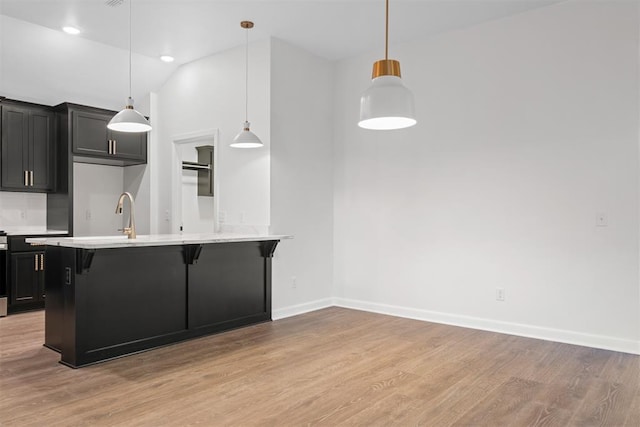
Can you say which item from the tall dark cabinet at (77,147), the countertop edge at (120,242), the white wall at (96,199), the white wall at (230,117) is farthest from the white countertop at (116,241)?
the white wall at (96,199)

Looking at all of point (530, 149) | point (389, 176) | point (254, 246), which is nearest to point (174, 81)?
point (254, 246)

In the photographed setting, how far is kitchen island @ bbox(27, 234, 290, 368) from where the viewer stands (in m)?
3.46

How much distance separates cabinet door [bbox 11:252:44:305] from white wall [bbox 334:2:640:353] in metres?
3.69

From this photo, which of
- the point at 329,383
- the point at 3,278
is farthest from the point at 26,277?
the point at 329,383

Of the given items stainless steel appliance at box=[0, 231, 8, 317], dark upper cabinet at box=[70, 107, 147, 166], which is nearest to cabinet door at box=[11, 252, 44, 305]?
stainless steel appliance at box=[0, 231, 8, 317]

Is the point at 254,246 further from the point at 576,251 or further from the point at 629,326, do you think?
the point at 629,326

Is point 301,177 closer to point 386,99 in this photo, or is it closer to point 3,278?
point 386,99

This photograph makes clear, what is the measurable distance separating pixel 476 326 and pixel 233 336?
2.39m

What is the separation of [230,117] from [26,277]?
2.99m

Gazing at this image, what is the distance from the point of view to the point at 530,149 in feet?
14.2

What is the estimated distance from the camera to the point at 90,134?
596 cm

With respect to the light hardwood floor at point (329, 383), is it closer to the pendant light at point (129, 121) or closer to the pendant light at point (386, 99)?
the pendant light at point (386, 99)

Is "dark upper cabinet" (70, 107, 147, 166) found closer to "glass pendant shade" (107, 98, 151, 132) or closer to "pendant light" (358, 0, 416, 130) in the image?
"glass pendant shade" (107, 98, 151, 132)

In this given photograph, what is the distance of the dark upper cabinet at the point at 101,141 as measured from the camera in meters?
5.83
